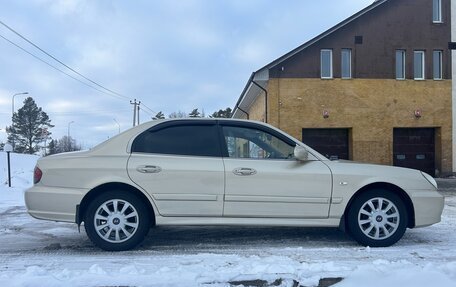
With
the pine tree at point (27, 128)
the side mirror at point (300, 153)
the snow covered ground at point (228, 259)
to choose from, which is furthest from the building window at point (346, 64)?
the pine tree at point (27, 128)

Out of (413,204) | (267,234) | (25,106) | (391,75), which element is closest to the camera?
(413,204)

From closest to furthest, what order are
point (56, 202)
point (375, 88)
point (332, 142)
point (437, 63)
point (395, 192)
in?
1. point (56, 202)
2. point (395, 192)
3. point (375, 88)
4. point (332, 142)
5. point (437, 63)

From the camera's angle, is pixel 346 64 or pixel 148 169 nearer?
pixel 148 169

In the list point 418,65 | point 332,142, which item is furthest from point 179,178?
point 418,65

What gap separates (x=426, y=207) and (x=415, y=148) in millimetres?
15915

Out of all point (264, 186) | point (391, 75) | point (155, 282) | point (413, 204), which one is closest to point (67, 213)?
point (155, 282)

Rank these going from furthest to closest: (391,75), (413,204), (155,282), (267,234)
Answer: (391,75) < (267,234) < (413,204) < (155,282)

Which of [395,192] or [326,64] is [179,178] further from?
[326,64]

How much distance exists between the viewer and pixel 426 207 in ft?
18.8

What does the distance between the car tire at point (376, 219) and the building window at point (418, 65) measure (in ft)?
53.5

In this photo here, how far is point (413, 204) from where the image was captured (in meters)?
5.71

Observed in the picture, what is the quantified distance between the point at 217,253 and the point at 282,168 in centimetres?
127

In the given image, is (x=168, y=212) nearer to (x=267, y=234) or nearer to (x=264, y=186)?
(x=264, y=186)

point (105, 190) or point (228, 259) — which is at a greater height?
point (105, 190)
